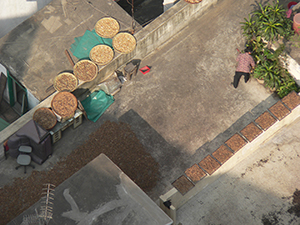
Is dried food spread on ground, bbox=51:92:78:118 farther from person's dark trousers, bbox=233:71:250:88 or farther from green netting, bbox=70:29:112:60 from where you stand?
person's dark trousers, bbox=233:71:250:88

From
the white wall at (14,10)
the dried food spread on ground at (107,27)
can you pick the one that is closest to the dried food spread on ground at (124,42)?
the dried food spread on ground at (107,27)

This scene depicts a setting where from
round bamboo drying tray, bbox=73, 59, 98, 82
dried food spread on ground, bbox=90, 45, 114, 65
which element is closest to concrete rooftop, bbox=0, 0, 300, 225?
dried food spread on ground, bbox=90, 45, 114, 65

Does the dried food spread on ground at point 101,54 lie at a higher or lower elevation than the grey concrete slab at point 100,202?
higher

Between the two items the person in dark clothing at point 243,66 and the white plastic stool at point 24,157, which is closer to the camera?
the white plastic stool at point 24,157

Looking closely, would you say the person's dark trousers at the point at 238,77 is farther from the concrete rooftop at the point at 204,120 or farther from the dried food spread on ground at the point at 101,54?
the dried food spread on ground at the point at 101,54

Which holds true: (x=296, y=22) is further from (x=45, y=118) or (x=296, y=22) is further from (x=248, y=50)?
(x=45, y=118)

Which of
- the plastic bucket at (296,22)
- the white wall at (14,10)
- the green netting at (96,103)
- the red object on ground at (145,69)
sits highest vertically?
the white wall at (14,10)

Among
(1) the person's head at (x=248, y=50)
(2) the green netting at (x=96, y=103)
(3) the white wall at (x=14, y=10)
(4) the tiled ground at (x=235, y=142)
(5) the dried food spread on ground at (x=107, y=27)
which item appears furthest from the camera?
(3) the white wall at (x=14, y=10)

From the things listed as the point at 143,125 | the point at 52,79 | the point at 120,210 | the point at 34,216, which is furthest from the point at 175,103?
the point at 34,216

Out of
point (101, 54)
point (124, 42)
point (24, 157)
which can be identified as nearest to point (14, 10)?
point (101, 54)

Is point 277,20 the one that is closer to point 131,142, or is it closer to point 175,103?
point 175,103
